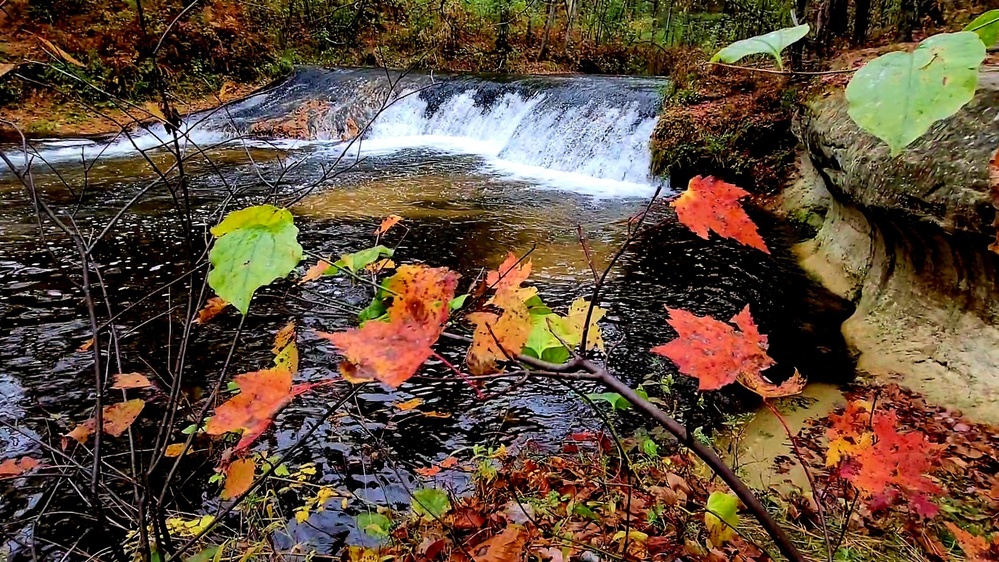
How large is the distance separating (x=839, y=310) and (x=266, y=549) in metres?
4.52

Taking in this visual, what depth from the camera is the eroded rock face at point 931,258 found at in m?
3.18

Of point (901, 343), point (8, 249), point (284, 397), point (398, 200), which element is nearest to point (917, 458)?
point (284, 397)

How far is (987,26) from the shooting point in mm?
669

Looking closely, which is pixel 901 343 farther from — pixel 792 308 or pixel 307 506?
pixel 307 506

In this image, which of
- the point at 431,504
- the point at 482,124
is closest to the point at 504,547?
the point at 431,504

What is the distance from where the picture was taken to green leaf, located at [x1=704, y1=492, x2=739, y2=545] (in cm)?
177

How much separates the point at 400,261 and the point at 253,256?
4832mm

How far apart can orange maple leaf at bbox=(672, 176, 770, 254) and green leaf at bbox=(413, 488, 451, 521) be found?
1.47m

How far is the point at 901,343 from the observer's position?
3.92 m

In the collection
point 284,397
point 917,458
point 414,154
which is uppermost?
point 284,397

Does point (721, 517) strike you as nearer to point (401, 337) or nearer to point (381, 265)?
point (381, 265)

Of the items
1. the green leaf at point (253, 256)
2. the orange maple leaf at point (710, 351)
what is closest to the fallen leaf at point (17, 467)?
the green leaf at point (253, 256)

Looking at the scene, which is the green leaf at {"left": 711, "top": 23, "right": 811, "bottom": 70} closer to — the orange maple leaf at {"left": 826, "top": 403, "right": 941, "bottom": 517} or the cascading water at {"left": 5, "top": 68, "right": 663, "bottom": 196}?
the orange maple leaf at {"left": 826, "top": 403, "right": 941, "bottom": 517}

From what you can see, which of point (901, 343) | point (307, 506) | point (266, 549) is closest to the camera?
point (266, 549)
